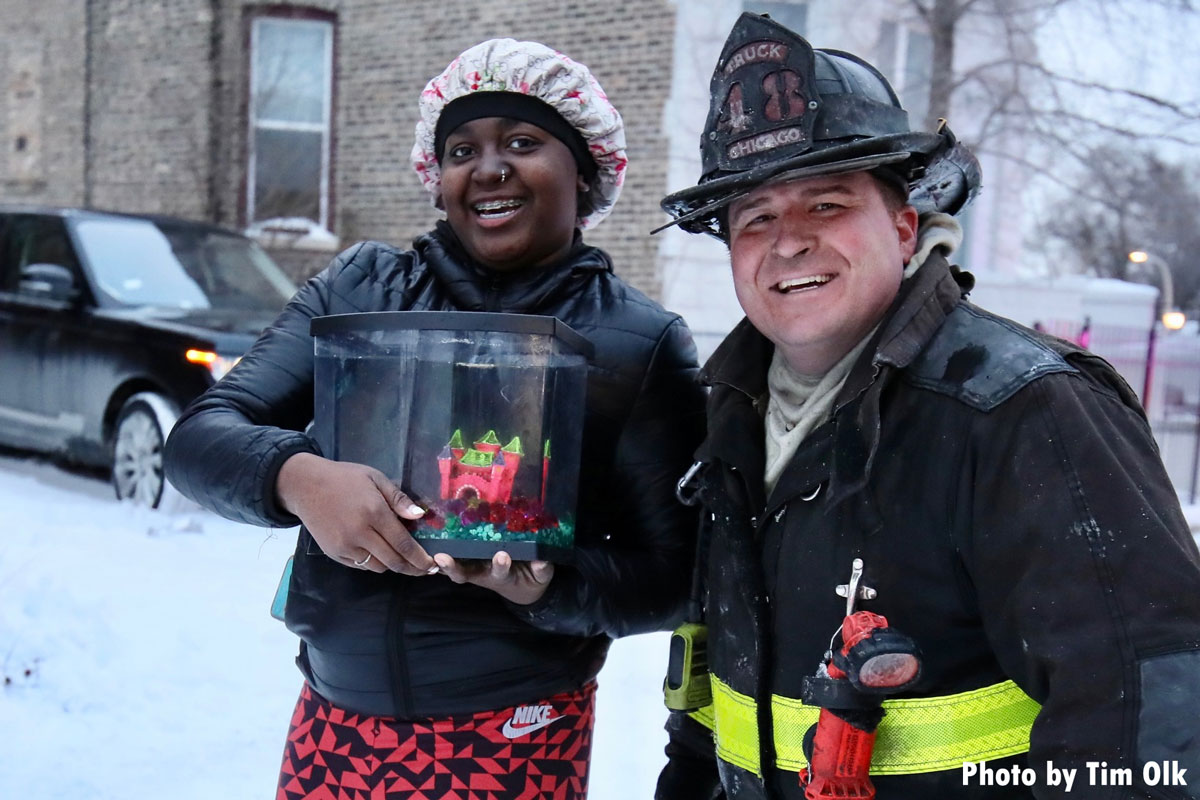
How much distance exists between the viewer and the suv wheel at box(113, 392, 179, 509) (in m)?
6.42

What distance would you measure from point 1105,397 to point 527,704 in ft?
3.69

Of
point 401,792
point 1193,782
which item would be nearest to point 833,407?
point 1193,782

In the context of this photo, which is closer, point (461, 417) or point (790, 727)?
point (790, 727)

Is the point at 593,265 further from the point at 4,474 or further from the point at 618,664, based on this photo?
the point at 4,474

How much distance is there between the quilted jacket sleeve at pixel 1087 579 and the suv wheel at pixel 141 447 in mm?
5789

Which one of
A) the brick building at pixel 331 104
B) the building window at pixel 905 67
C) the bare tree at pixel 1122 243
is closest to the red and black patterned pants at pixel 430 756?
the brick building at pixel 331 104

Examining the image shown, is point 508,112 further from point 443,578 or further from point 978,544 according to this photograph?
point 978,544

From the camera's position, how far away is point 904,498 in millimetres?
1499

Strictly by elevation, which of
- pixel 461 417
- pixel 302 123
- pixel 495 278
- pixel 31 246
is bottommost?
pixel 461 417

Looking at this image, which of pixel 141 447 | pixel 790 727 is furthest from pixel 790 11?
pixel 790 727

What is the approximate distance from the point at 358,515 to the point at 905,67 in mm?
9822

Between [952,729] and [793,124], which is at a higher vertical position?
[793,124]

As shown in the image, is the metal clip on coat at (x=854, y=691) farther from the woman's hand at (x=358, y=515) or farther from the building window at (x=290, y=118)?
the building window at (x=290, y=118)

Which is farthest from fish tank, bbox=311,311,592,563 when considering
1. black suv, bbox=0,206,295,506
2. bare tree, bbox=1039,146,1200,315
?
bare tree, bbox=1039,146,1200,315
